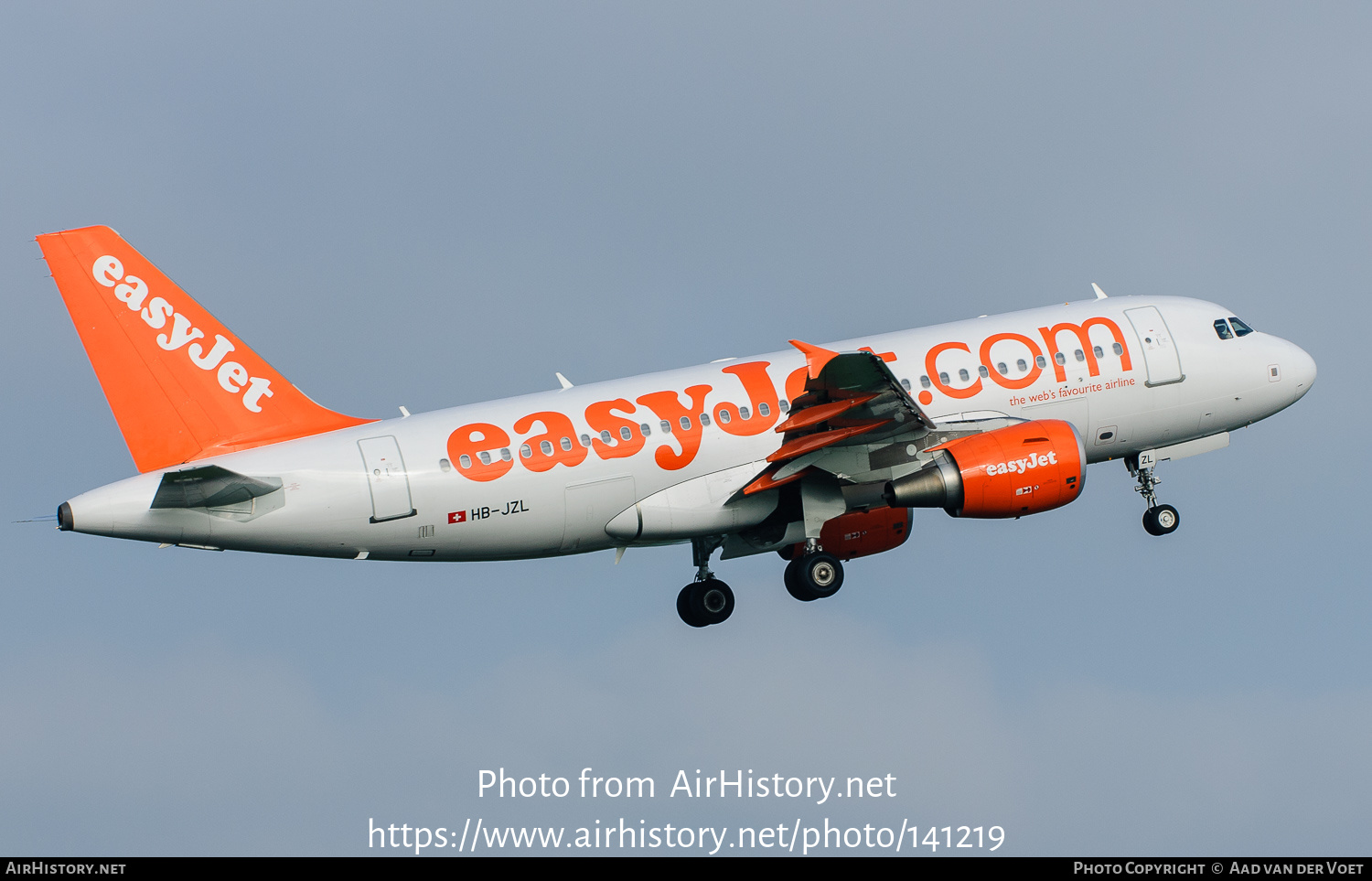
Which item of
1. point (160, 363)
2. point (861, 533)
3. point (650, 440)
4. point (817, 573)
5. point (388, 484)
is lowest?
point (817, 573)

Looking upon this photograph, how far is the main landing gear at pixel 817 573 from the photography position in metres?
36.2

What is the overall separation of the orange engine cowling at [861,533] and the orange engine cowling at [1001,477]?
4457mm

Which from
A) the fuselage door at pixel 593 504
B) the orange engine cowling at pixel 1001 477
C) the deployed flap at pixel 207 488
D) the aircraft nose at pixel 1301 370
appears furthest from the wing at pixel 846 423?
the aircraft nose at pixel 1301 370

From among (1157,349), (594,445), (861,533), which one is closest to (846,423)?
(594,445)

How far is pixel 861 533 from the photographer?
38812mm

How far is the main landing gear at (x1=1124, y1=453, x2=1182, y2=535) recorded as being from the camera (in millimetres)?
39156

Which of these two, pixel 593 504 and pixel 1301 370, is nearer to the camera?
pixel 593 504

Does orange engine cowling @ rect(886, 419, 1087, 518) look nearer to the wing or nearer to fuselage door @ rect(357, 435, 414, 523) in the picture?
the wing

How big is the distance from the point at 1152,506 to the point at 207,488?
72.8 feet

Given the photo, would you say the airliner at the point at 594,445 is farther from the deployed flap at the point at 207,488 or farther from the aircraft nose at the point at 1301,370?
the aircraft nose at the point at 1301,370

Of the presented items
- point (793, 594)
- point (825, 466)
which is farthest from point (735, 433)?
point (793, 594)

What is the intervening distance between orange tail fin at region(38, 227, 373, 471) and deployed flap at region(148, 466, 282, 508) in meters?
1.60

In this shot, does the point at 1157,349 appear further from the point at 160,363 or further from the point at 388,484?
the point at 160,363

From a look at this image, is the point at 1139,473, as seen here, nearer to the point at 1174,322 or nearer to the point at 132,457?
the point at 1174,322
